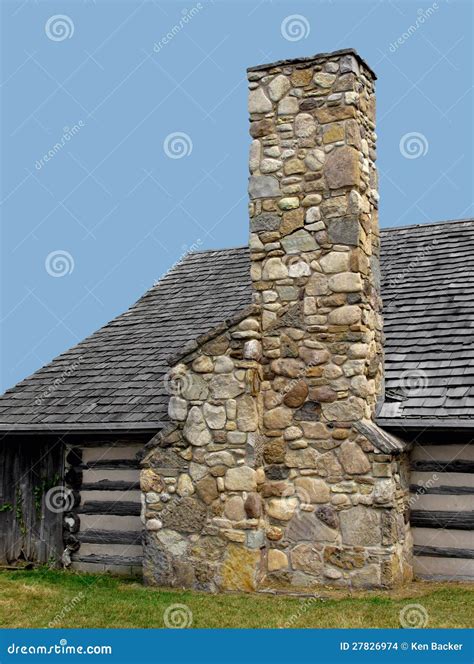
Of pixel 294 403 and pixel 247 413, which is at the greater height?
pixel 294 403

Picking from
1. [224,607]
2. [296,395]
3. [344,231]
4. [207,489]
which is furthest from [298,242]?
[224,607]

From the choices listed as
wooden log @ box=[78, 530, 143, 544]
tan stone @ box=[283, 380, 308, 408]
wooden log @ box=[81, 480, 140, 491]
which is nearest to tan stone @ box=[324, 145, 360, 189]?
tan stone @ box=[283, 380, 308, 408]

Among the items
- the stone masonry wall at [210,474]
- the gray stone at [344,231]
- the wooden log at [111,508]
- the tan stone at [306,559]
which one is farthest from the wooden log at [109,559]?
the gray stone at [344,231]

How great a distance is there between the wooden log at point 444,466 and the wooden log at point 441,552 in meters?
0.89

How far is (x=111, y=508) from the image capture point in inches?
437

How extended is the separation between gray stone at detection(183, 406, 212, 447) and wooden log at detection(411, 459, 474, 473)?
2.50 meters

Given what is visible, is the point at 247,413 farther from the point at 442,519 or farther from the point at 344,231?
the point at 442,519

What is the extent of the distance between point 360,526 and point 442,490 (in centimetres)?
122

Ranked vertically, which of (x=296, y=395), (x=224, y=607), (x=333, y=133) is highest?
(x=333, y=133)

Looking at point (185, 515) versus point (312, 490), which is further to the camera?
point (185, 515)

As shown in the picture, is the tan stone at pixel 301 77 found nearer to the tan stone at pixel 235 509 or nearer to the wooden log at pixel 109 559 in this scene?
the tan stone at pixel 235 509

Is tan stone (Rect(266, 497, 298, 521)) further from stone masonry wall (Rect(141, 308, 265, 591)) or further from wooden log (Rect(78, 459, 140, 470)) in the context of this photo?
wooden log (Rect(78, 459, 140, 470))

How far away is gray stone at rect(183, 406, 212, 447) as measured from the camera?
9508 mm

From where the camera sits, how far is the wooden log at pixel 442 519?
31.1 ft
